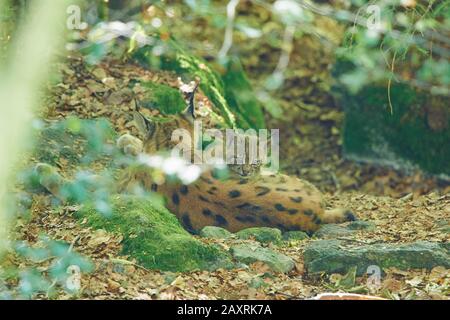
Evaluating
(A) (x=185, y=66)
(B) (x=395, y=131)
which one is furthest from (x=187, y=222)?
(B) (x=395, y=131)

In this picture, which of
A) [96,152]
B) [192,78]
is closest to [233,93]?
[192,78]

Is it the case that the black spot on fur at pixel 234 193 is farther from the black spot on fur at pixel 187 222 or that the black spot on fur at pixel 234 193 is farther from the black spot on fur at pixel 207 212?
the black spot on fur at pixel 187 222

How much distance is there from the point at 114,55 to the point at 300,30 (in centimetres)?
383

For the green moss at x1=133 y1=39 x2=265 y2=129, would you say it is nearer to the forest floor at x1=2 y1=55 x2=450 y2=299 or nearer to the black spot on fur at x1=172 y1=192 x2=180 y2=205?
the forest floor at x1=2 y1=55 x2=450 y2=299

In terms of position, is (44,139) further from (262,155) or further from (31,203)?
(262,155)

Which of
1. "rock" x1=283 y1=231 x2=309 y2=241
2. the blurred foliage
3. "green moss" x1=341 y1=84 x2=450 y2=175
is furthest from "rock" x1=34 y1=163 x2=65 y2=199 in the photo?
"green moss" x1=341 y1=84 x2=450 y2=175

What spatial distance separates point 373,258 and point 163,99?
2469mm

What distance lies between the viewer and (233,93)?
316 inches

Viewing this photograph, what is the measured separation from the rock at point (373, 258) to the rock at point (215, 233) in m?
0.57

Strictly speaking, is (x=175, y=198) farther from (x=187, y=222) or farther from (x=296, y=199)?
(x=296, y=199)

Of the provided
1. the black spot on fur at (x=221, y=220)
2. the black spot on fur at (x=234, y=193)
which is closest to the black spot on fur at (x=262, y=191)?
the black spot on fur at (x=234, y=193)

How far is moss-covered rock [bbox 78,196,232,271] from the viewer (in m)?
4.62

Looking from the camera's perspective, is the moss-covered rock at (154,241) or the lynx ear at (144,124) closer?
the moss-covered rock at (154,241)

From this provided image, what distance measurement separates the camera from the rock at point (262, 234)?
17.6 ft
